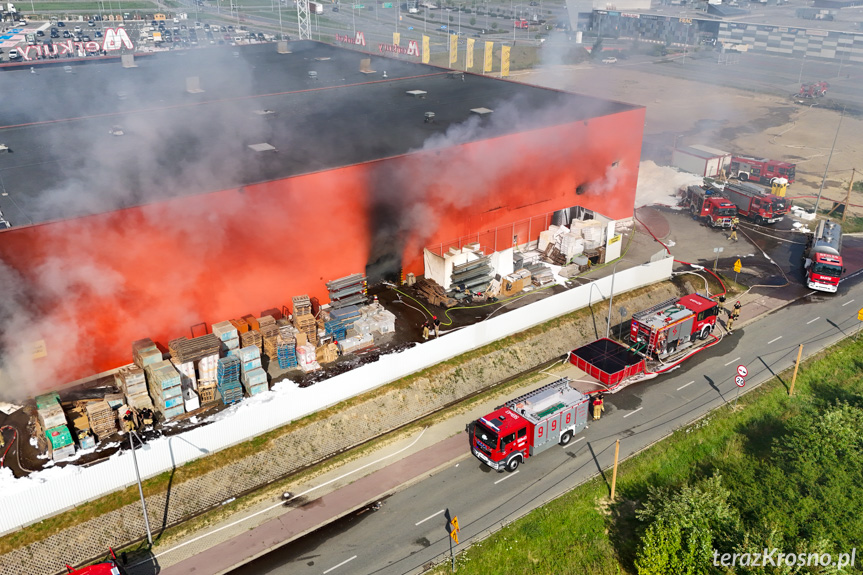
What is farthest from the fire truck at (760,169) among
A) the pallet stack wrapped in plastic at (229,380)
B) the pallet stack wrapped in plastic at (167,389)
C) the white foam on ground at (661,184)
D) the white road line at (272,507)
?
the pallet stack wrapped in plastic at (167,389)

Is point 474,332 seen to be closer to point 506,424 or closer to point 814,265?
point 506,424

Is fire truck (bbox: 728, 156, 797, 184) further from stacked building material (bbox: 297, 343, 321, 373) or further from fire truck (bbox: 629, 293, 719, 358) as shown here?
stacked building material (bbox: 297, 343, 321, 373)

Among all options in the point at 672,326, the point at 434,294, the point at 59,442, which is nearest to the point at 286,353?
the point at 434,294

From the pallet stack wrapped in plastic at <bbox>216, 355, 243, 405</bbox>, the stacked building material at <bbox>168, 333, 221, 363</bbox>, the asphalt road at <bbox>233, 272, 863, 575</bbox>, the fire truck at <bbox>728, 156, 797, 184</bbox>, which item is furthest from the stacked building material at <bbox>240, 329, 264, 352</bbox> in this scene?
the fire truck at <bbox>728, 156, 797, 184</bbox>

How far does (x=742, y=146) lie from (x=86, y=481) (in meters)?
60.3

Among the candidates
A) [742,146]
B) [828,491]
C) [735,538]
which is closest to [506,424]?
[735,538]

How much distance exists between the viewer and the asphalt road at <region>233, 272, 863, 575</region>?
19.8m

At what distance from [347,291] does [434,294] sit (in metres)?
4.35

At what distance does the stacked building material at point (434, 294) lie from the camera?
3058 cm

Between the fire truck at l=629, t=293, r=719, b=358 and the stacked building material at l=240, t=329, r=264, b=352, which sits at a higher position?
the stacked building material at l=240, t=329, r=264, b=352

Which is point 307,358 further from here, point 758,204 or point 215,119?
point 758,204

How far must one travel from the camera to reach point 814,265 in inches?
1382

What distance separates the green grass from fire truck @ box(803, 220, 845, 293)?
6474 mm

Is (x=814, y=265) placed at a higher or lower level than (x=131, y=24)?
lower
